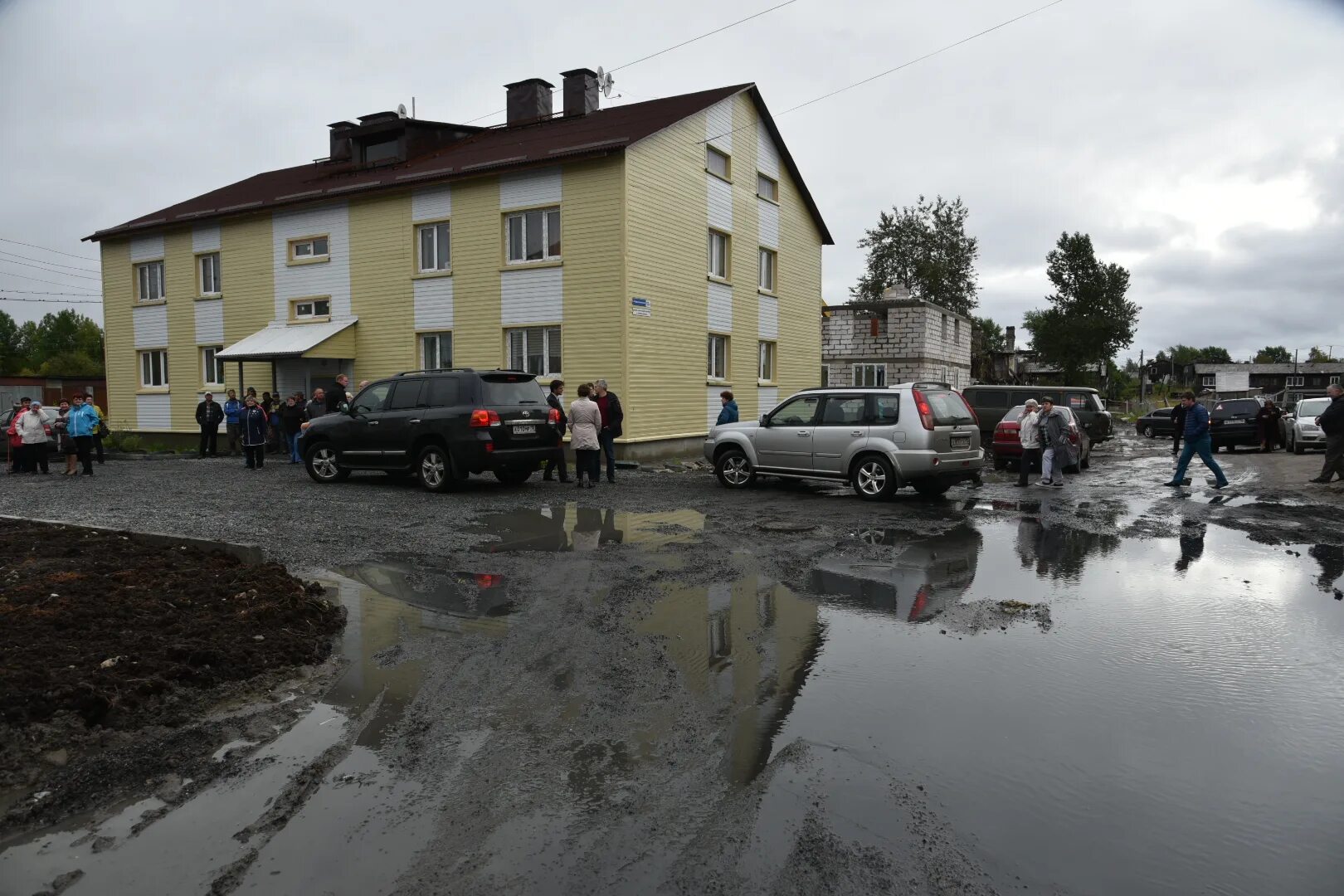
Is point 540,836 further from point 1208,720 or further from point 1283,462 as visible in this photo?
point 1283,462

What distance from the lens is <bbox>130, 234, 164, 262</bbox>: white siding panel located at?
2758cm

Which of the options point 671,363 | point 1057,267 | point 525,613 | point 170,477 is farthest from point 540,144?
point 1057,267

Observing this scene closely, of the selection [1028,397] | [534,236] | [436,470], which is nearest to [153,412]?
[534,236]

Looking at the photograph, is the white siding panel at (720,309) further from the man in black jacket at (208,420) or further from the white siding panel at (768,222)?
the man in black jacket at (208,420)

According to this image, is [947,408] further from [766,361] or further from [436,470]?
[766,361]

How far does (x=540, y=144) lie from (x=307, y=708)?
19.9 m

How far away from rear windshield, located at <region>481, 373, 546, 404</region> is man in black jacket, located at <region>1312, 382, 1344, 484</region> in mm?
12755

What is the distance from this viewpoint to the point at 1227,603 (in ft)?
23.6

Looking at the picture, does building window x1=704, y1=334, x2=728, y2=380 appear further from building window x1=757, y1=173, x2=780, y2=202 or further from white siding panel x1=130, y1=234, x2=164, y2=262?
white siding panel x1=130, y1=234, x2=164, y2=262

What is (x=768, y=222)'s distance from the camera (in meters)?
26.7

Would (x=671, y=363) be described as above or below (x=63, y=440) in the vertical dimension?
above

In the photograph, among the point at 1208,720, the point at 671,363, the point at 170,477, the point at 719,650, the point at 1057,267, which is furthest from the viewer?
the point at 1057,267

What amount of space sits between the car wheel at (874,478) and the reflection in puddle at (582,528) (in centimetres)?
284

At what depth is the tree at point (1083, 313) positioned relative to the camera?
72125mm
